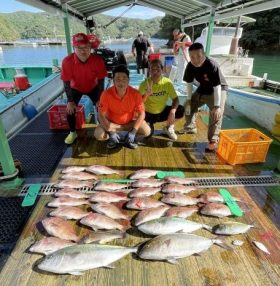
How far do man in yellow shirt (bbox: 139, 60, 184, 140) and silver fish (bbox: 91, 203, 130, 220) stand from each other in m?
2.16

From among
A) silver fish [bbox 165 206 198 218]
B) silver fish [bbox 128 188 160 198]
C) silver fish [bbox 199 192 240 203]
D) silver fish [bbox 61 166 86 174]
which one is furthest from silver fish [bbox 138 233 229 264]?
silver fish [bbox 61 166 86 174]

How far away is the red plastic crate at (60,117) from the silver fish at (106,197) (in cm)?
233

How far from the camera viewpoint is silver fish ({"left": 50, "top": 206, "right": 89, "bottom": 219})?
255 centimetres

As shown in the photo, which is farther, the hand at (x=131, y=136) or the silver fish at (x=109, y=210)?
the hand at (x=131, y=136)

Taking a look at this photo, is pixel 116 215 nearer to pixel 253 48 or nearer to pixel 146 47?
pixel 146 47

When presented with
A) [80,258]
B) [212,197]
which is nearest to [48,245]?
[80,258]

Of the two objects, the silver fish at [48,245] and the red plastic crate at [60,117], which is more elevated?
the red plastic crate at [60,117]

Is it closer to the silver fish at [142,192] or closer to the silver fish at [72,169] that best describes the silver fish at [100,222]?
the silver fish at [142,192]

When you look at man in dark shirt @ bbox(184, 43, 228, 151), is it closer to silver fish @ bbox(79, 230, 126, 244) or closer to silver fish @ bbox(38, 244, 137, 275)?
silver fish @ bbox(79, 230, 126, 244)

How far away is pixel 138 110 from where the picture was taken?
3867 mm

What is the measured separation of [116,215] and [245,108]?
5.10 m

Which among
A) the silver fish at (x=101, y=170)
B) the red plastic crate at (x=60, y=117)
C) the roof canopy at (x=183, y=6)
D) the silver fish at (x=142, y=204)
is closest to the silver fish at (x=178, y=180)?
the silver fish at (x=142, y=204)

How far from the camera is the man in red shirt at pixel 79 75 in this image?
4160mm

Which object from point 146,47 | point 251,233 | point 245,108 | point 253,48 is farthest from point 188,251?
point 253,48
